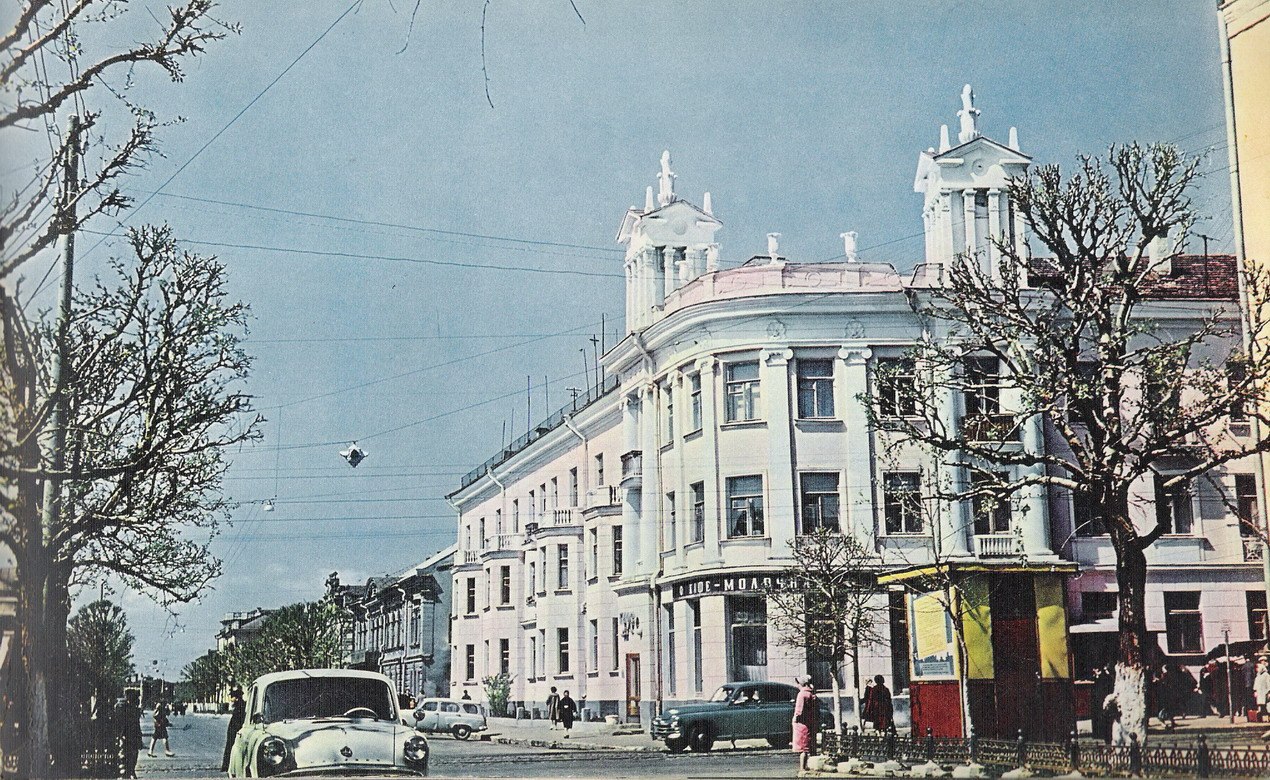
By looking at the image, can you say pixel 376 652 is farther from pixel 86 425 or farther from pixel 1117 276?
pixel 1117 276

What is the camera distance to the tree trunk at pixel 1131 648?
12.2 meters

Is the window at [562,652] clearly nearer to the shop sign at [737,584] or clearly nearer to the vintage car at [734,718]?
the shop sign at [737,584]

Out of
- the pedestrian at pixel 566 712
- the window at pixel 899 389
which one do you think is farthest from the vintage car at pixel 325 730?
the pedestrian at pixel 566 712

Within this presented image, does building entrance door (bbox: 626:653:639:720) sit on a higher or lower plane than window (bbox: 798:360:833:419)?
lower

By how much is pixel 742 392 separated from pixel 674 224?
3.98 m

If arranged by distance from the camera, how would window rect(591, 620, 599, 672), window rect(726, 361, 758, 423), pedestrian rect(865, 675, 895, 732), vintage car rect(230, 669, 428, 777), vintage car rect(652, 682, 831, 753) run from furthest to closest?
window rect(591, 620, 599, 672), window rect(726, 361, 758, 423), vintage car rect(652, 682, 831, 753), pedestrian rect(865, 675, 895, 732), vintage car rect(230, 669, 428, 777)

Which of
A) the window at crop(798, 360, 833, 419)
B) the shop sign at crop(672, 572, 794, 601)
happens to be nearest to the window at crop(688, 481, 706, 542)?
the shop sign at crop(672, 572, 794, 601)

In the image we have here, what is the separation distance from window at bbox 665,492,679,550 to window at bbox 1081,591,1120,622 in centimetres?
705

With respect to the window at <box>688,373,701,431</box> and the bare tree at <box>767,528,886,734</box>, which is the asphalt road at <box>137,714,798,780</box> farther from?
the window at <box>688,373,701,431</box>

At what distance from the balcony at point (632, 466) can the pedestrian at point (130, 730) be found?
35.6ft

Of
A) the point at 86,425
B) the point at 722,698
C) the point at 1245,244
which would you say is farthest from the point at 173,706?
the point at 1245,244

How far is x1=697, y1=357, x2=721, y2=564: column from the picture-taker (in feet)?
72.5

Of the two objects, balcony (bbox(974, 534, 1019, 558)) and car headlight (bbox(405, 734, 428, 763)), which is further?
balcony (bbox(974, 534, 1019, 558))

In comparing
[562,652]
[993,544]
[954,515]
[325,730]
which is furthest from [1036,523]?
[325,730]
